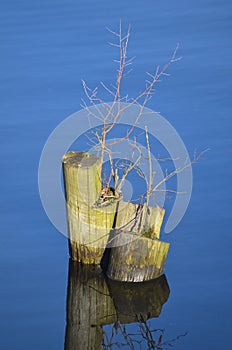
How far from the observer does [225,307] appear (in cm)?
743

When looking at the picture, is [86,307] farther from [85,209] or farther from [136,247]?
[85,209]

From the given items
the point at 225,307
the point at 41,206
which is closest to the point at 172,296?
the point at 225,307

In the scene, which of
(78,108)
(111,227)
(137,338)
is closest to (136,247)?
(111,227)

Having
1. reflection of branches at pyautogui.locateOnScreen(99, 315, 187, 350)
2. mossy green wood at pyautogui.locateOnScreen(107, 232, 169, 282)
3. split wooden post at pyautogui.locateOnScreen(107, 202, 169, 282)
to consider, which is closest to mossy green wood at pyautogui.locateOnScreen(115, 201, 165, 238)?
split wooden post at pyautogui.locateOnScreen(107, 202, 169, 282)

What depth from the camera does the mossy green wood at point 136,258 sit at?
24.7 feet

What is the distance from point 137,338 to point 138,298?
1.66 ft

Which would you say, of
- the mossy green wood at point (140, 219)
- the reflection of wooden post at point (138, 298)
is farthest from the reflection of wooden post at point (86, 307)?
the mossy green wood at point (140, 219)

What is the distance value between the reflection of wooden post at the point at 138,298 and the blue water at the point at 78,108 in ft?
0.28

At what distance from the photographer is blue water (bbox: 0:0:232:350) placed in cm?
748

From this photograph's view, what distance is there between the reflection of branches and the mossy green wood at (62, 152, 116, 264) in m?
0.86

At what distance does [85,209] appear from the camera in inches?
306

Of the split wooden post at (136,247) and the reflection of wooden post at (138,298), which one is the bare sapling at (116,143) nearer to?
the split wooden post at (136,247)

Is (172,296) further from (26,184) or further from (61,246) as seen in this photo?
(26,184)

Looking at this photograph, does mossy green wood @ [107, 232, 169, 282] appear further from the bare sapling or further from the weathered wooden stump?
the bare sapling
